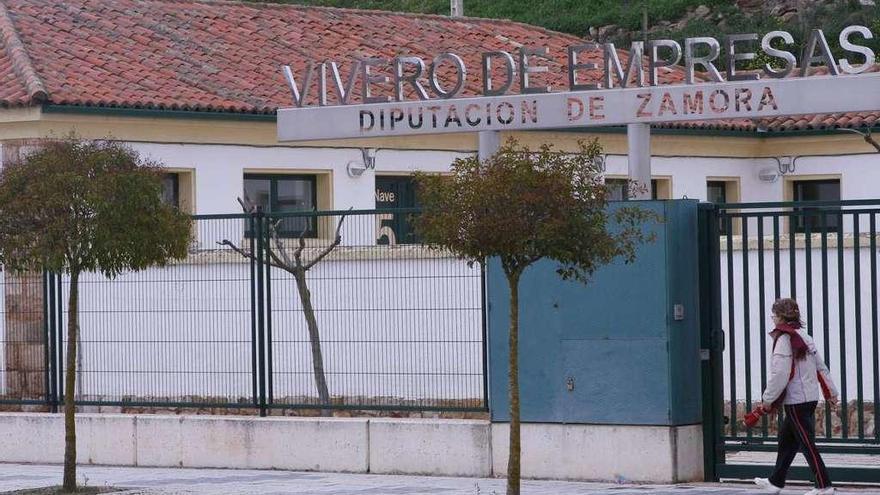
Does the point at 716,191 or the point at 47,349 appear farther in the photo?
the point at 716,191

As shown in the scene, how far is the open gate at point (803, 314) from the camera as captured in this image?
13.2 metres

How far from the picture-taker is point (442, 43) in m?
31.0

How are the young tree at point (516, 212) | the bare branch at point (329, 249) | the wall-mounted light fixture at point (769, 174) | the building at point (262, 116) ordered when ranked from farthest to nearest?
the wall-mounted light fixture at point (769, 174)
the building at point (262, 116)
the bare branch at point (329, 249)
the young tree at point (516, 212)

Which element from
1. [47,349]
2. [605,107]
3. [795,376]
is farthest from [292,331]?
[795,376]

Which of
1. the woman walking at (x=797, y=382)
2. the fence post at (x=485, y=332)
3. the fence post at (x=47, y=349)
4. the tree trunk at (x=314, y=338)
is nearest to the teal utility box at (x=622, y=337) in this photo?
the fence post at (x=485, y=332)

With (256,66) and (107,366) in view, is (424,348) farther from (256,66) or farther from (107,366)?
(256,66)

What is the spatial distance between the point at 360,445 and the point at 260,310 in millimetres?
1652

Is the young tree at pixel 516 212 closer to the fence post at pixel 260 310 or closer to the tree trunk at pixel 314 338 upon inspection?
the tree trunk at pixel 314 338

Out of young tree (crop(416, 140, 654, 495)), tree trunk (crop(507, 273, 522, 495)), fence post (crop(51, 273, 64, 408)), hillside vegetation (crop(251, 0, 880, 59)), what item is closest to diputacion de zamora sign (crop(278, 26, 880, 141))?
fence post (crop(51, 273, 64, 408))

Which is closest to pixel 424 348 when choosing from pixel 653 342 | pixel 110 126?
pixel 653 342

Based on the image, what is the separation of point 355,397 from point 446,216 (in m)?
4.46

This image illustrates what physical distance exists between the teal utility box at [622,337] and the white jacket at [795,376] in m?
1.61

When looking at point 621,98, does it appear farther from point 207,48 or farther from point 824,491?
point 207,48

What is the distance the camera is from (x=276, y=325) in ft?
51.9
